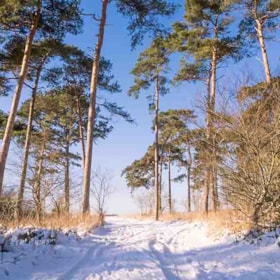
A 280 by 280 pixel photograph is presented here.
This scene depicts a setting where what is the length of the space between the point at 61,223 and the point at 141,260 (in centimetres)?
341

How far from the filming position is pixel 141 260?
5.02 m

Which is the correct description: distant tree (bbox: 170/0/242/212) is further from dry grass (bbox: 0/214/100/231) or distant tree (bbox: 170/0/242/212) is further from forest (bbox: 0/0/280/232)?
dry grass (bbox: 0/214/100/231)

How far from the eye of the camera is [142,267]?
455cm

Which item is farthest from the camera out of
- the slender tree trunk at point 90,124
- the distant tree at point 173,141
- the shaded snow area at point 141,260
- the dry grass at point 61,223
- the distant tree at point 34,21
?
the distant tree at point 173,141

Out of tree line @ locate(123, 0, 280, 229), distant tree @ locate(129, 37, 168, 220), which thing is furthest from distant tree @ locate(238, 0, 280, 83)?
distant tree @ locate(129, 37, 168, 220)

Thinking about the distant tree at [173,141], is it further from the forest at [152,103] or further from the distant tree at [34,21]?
the distant tree at [34,21]

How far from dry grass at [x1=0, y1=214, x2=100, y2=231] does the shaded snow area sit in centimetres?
88

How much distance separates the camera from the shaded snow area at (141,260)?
414 cm

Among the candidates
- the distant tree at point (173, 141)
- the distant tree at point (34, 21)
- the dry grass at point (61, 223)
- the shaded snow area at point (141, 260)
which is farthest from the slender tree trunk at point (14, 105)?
the distant tree at point (173, 141)

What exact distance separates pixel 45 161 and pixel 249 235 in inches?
559

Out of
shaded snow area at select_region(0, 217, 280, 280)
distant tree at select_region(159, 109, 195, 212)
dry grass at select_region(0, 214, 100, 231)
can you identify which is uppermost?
distant tree at select_region(159, 109, 195, 212)

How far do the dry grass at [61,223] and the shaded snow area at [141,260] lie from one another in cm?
88

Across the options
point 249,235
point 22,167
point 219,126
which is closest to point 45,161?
point 22,167

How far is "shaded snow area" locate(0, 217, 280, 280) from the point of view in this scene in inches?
163
